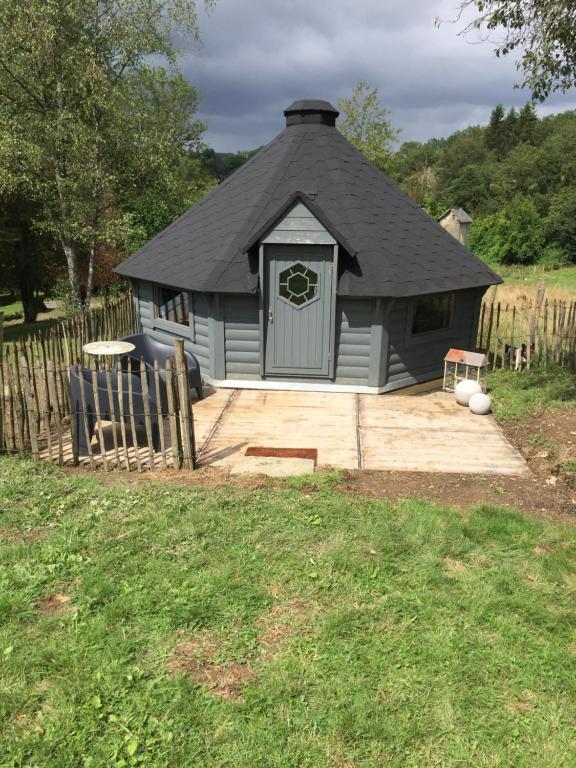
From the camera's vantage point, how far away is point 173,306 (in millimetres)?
12648

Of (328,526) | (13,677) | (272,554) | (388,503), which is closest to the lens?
(13,677)

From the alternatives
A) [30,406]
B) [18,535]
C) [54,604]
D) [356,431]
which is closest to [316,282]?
[356,431]

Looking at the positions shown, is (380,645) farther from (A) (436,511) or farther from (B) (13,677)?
(B) (13,677)

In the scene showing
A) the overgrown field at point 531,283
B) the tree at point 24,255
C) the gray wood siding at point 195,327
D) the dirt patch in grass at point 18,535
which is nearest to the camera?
the dirt patch in grass at point 18,535

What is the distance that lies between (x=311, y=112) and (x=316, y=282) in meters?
5.19

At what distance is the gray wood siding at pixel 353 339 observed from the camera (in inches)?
429

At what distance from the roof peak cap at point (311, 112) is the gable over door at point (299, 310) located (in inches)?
181

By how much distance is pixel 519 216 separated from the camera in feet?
142

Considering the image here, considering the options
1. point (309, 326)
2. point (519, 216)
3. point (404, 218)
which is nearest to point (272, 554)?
point (309, 326)

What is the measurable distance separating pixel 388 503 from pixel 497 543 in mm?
1358

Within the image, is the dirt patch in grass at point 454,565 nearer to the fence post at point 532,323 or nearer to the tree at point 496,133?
the fence post at point 532,323

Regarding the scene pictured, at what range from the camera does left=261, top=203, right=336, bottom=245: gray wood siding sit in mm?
10430

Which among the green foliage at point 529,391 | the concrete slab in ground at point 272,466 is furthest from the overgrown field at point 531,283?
the concrete slab in ground at point 272,466

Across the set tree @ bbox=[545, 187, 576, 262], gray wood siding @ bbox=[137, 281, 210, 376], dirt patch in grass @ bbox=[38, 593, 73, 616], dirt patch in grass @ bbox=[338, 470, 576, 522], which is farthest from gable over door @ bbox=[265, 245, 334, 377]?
tree @ bbox=[545, 187, 576, 262]
